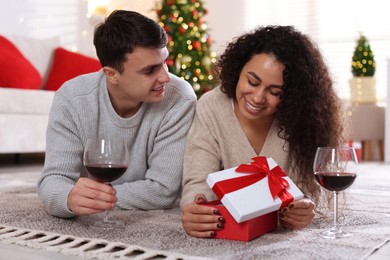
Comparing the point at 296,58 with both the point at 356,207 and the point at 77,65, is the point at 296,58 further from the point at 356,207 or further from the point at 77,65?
the point at 77,65

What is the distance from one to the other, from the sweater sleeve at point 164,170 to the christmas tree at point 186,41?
3.17 meters

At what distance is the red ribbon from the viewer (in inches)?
57.6

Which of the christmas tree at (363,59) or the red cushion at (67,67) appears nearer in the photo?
the red cushion at (67,67)

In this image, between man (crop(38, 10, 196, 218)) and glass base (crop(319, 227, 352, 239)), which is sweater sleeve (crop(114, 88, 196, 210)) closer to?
man (crop(38, 10, 196, 218))

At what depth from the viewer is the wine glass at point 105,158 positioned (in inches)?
57.8

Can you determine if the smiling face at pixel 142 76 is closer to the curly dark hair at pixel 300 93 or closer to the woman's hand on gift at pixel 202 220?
the curly dark hair at pixel 300 93

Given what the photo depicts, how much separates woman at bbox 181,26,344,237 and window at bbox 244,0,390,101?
379 cm

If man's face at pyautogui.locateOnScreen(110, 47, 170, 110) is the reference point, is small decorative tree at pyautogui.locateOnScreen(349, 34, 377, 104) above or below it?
below

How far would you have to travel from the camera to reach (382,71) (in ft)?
18.4

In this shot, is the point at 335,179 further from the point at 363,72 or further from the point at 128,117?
the point at 363,72

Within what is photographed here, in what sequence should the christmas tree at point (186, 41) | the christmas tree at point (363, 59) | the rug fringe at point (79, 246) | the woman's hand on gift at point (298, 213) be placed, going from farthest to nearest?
the christmas tree at point (363, 59) → the christmas tree at point (186, 41) → the woman's hand on gift at point (298, 213) → the rug fringe at point (79, 246)

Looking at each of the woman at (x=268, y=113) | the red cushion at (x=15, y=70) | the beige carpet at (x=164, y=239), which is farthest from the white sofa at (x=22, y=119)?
the woman at (x=268, y=113)

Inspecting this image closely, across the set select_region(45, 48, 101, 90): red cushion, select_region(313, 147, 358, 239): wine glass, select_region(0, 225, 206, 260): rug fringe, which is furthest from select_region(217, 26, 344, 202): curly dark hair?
select_region(45, 48, 101, 90): red cushion

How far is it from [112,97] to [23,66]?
266 centimetres
